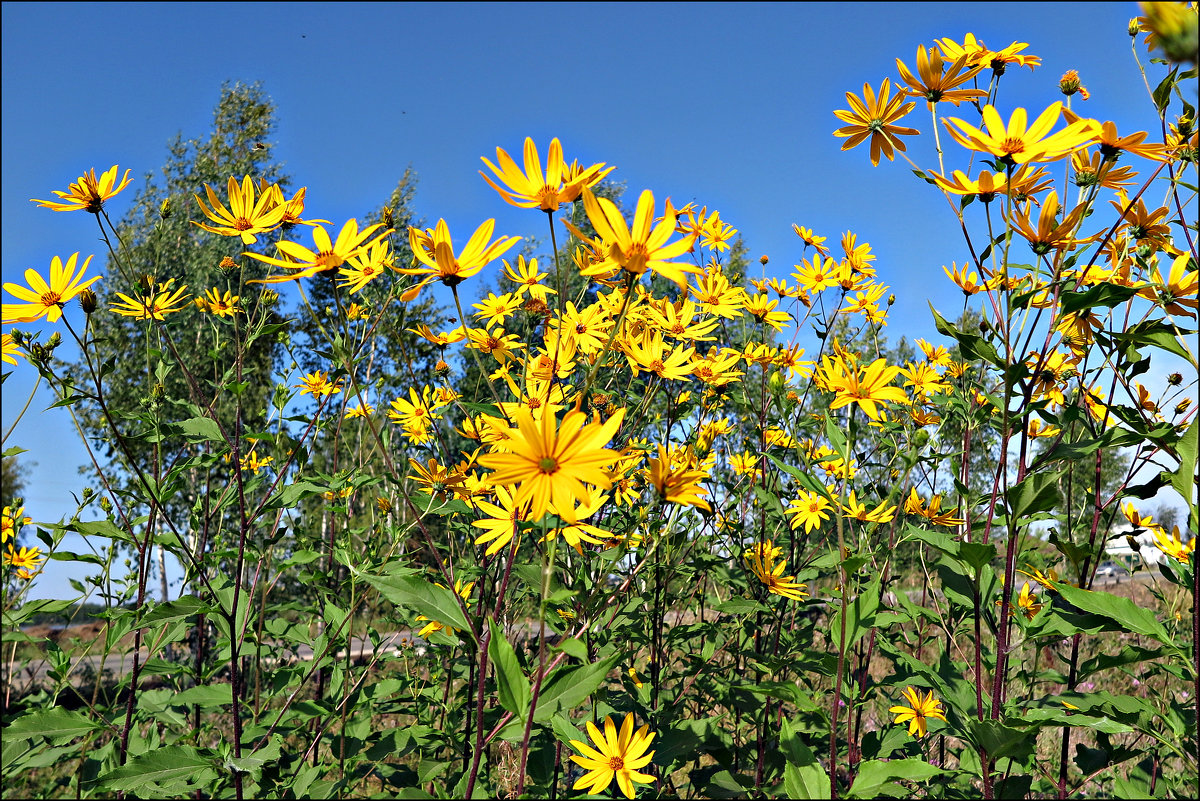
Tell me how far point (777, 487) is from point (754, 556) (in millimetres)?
474

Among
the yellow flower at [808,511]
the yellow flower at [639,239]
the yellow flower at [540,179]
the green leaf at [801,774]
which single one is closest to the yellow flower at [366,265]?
the yellow flower at [540,179]

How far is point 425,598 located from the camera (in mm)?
1379

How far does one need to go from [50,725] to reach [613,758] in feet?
5.55

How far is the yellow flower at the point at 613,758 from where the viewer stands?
1.82 metres

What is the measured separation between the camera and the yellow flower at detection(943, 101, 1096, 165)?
1.46m

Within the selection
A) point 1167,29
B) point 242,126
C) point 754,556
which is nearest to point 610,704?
point 754,556

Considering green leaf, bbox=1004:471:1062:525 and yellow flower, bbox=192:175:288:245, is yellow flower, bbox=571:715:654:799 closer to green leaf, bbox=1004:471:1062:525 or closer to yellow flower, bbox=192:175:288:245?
green leaf, bbox=1004:471:1062:525

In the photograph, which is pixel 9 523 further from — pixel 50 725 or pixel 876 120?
pixel 876 120

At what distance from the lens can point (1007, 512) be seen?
1.55 m

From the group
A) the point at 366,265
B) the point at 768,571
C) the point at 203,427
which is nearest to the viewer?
the point at 366,265

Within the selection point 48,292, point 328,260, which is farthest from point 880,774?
point 48,292

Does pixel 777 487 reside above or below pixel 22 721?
above

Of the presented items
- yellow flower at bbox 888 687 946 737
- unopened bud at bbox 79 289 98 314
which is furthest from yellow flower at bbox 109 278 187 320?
yellow flower at bbox 888 687 946 737

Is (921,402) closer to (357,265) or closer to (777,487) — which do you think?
(777,487)
